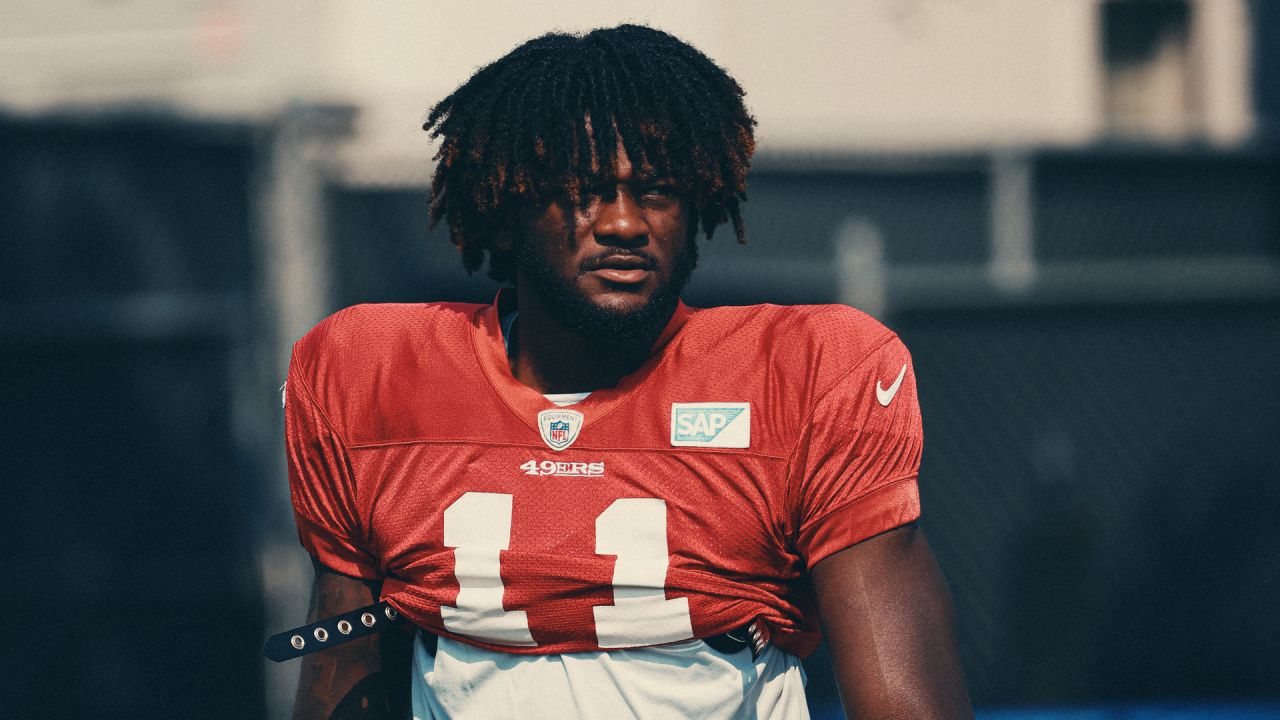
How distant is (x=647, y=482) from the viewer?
200cm

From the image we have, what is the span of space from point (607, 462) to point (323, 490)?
52cm

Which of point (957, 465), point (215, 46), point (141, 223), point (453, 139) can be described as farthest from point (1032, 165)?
point (215, 46)

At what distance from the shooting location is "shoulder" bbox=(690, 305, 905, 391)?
203 centimetres

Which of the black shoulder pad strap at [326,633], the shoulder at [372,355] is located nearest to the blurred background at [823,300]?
the shoulder at [372,355]

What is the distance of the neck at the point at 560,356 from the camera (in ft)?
7.06

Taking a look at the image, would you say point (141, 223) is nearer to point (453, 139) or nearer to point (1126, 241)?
point (453, 139)

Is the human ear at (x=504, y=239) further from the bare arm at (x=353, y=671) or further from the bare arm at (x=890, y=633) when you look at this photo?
the bare arm at (x=890, y=633)

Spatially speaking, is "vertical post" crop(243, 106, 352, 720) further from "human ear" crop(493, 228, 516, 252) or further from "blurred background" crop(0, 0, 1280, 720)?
"human ear" crop(493, 228, 516, 252)

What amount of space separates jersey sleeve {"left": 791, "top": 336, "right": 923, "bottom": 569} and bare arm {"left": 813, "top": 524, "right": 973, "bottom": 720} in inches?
1.3

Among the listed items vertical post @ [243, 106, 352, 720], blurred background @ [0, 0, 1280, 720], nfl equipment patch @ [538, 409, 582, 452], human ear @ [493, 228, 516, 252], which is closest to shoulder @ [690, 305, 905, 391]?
nfl equipment patch @ [538, 409, 582, 452]

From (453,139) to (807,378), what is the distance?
0.73 metres

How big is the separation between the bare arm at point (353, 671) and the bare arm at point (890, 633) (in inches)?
29.8

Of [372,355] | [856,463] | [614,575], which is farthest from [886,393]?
[372,355]

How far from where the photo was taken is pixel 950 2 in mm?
9867
